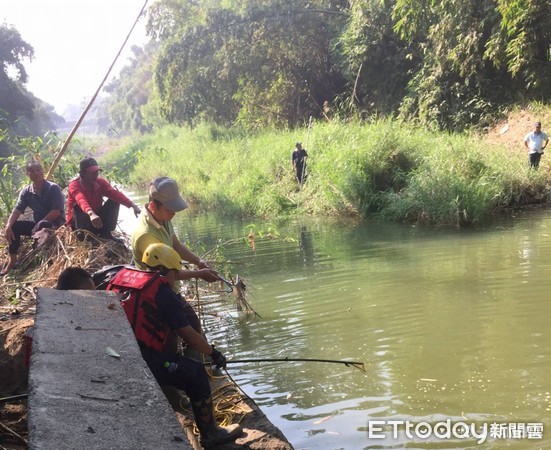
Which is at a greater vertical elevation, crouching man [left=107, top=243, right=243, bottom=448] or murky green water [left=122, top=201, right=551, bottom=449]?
crouching man [left=107, top=243, right=243, bottom=448]

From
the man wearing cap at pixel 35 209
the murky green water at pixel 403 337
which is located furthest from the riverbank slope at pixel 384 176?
the man wearing cap at pixel 35 209

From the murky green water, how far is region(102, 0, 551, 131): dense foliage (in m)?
7.72

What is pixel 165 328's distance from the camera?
372cm

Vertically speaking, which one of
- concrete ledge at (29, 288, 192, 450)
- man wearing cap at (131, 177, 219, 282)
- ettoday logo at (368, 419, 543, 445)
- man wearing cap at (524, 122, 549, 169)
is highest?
man wearing cap at (524, 122, 549, 169)

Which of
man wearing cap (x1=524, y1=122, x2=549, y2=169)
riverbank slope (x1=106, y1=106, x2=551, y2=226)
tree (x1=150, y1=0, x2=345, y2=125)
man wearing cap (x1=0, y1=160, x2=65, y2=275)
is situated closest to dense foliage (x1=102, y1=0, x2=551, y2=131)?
tree (x1=150, y1=0, x2=345, y2=125)

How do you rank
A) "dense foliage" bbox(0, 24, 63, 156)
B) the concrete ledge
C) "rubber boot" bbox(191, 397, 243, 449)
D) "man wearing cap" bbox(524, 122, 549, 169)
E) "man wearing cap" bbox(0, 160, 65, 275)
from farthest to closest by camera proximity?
"dense foliage" bbox(0, 24, 63, 156)
"man wearing cap" bbox(524, 122, 549, 169)
"man wearing cap" bbox(0, 160, 65, 275)
"rubber boot" bbox(191, 397, 243, 449)
the concrete ledge

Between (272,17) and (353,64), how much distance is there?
4.44 meters

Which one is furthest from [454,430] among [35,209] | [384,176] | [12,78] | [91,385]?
[12,78]

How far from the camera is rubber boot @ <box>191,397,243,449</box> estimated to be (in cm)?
385

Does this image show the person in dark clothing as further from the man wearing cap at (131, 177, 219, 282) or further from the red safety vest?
the red safety vest

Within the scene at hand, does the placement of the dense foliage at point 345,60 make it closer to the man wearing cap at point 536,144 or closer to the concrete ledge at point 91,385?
the man wearing cap at point 536,144

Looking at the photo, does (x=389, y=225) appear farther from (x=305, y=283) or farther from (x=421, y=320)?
(x=421, y=320)

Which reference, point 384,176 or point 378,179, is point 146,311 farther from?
point 384,176

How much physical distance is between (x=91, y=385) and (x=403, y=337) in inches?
149
